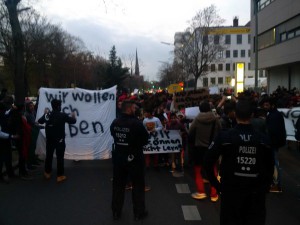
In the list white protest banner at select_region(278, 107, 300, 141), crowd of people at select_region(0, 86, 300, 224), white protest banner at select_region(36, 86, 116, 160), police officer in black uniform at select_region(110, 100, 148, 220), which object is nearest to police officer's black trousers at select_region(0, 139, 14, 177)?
crowd of people at select_region(0, 86, 300, 224)

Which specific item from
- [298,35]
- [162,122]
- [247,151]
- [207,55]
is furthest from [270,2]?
[247,151]

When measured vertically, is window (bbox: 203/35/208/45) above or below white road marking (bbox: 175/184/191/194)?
above

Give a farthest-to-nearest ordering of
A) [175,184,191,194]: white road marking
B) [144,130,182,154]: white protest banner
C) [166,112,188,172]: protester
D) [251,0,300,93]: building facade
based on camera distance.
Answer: [251,0,300,93]: building facade → [166,112,188,172]: protester → [144,130,182,154]: white protest banner → [175,184,191,194]: white road marking

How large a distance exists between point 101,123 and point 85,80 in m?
53.4

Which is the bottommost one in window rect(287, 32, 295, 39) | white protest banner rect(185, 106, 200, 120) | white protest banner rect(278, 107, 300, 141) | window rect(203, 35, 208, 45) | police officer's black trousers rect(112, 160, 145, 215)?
police officer's black trousers rect(112, 160, 145, 215)

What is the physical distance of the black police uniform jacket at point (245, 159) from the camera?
11.7ft

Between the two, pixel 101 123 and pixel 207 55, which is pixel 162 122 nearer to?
pixel 101 123

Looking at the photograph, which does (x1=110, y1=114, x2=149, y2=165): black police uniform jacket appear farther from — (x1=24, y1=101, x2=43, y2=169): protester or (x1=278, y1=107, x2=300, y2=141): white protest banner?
(x1=278, y1=107, x2=300, y2=141): white protest banner

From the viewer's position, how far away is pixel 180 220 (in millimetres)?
5691

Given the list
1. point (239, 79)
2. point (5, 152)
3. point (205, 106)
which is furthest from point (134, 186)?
point (239, 79)

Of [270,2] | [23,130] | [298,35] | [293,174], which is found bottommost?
[293,174]

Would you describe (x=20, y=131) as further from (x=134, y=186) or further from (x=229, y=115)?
(x=229, y=115)

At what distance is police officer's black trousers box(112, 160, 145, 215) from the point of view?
18.8 feet

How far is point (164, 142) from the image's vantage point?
30.8 feet
